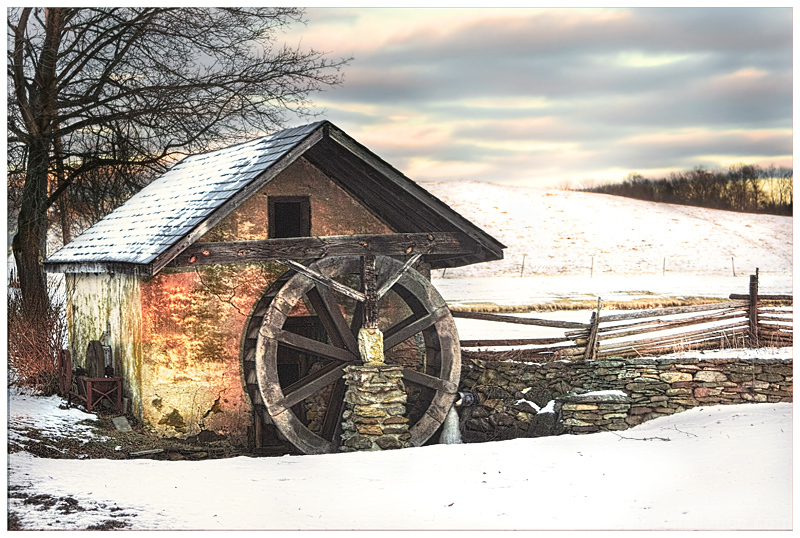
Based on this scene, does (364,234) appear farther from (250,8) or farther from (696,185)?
(696,185)

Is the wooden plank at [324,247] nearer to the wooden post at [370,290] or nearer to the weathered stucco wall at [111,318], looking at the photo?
the wooden post at [370,290]

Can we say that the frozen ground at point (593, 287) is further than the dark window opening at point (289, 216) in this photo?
Yes

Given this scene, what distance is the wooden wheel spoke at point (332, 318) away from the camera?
11852 millimetres

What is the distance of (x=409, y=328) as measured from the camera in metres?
12.3

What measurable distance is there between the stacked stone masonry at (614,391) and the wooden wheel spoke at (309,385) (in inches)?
97.4

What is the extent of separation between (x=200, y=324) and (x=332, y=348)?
5.58ft

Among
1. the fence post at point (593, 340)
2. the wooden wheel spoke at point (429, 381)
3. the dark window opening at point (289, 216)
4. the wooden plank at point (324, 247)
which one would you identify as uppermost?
the dark window opening at point (289, 216)

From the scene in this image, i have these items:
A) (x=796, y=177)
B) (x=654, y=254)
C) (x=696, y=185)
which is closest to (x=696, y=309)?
(x=796, y=177)

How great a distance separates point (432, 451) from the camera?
10438mm

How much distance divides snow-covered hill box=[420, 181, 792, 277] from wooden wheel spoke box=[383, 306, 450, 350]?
22.3 meters

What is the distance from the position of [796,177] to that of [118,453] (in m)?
7.88

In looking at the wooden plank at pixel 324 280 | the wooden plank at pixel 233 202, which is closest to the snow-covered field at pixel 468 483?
the wooden plank at pixel 324 280

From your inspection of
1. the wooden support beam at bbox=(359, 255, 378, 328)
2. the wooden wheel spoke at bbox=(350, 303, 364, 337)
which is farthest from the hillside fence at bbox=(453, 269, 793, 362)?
the wooden support beam at bbox=(359, 255, 378, 328)

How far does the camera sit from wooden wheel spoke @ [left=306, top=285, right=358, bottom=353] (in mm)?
11852
